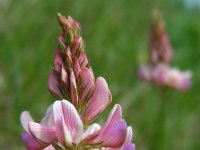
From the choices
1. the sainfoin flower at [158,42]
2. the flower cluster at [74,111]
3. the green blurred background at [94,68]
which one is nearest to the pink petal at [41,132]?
the flower cluster at [74,111]

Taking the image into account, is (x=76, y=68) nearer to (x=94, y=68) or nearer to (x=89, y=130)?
(x=89, y=130)

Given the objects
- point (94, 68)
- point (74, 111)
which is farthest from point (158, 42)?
point (74, 111)

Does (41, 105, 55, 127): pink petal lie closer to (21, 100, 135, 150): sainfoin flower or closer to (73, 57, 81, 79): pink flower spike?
(21, 100, 135, 150): sainfoin flower

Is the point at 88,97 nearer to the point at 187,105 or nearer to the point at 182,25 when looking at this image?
the point at 187,105

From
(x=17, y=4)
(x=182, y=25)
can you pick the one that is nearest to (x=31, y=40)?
(x=17, y=4)

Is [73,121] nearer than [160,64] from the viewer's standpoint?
Yes

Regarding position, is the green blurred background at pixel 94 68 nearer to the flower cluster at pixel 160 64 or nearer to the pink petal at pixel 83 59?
the flower cluster at pixel 160 64
